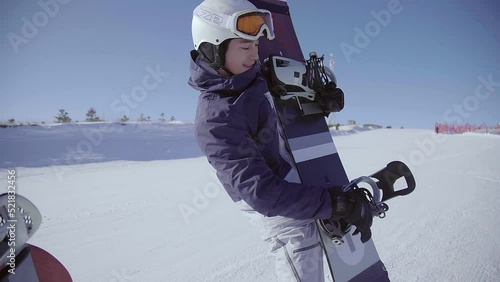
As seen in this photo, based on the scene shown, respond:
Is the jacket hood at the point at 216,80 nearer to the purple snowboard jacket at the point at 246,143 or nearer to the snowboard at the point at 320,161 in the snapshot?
the purple snowboard jacket at the point at 246,143

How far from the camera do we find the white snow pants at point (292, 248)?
1.76m

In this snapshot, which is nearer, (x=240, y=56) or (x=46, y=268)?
(x=46, y=268)

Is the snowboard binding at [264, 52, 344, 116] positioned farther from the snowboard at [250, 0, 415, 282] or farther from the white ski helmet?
the white ski helmet

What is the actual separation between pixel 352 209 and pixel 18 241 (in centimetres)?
147

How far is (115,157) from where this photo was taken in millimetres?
12562

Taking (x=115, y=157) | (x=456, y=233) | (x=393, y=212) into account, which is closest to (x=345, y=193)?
(x=456, y=233)

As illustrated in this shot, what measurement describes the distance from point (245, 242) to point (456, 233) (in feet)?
8.24

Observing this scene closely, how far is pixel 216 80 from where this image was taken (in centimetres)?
157
